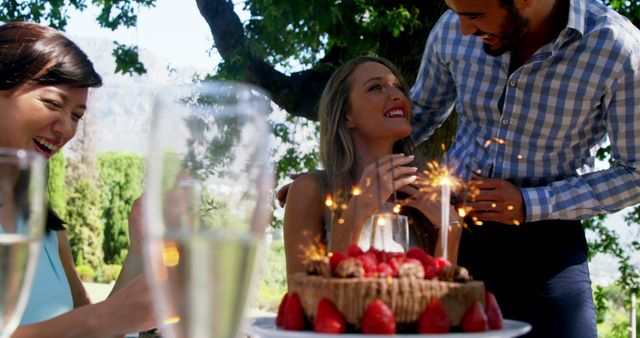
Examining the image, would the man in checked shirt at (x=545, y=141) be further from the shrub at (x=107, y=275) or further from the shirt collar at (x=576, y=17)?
the shrub at (x=107, y=275)

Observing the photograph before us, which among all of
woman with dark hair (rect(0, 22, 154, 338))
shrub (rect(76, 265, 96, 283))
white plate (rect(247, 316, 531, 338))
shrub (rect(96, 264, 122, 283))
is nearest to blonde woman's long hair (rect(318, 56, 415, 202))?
woman with dark hair (rect(0, 22, 154, 338))

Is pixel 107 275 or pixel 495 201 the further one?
pixel 107 275

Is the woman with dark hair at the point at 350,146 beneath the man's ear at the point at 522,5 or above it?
beneath

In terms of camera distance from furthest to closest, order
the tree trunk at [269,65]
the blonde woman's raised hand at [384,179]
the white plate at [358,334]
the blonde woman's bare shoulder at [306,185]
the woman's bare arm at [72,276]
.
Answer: the tree trunk at [269,65] < the blonde woman's bare shoulder at [306,185] < the blonde woman's raised hand at [384,179] < the woman's bare arm at [72,276] < the white plate at [358,334]

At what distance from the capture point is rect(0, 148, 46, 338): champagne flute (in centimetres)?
70

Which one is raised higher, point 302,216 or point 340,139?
point 340,139

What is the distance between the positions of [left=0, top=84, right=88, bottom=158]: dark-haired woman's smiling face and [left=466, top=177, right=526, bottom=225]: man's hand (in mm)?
1202

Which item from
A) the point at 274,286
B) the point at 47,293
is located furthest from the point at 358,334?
the point at 274,286

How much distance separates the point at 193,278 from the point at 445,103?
Result: 9.35 ft

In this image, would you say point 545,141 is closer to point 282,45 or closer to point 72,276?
point 72,276

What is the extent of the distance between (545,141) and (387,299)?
164 cm

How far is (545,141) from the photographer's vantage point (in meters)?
2.84

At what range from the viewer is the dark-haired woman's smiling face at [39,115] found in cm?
184

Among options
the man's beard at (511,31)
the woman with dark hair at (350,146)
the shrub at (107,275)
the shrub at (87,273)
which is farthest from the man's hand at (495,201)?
the shrub at (107,275)
